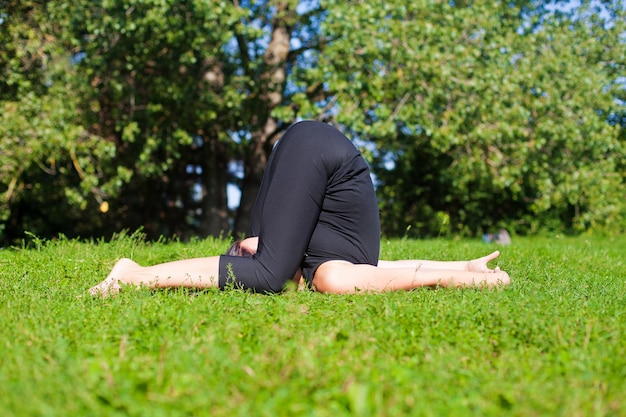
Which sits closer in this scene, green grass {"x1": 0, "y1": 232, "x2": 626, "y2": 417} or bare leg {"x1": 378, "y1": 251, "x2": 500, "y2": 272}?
green grass {"x1": 0, "y1": 232, "x2": 626, "y2": 417}

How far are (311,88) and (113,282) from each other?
8680mm

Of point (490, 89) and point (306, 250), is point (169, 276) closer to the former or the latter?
point (306, 250)

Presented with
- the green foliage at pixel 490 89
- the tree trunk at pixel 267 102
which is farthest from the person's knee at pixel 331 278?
the tree trunk at pixel 267 102

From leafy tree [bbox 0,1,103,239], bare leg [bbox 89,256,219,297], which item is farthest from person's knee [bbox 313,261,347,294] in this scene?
leafy tree [bbox 0,1,103,239]

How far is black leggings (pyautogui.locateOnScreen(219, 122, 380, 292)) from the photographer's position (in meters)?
4.09

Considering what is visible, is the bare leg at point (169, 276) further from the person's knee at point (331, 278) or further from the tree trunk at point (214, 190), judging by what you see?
the tree trunk at point (214, 190)

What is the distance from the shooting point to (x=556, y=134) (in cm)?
1159

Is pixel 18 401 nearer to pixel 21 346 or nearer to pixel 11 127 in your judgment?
pixel 21 346

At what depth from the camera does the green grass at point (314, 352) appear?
2.16 metres

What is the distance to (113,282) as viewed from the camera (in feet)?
13.5

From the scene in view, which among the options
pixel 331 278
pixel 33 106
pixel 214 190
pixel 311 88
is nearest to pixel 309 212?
pixel 331 278

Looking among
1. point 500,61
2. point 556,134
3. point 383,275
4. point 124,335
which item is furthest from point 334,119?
point 124,335

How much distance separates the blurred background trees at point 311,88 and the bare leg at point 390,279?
595 cm

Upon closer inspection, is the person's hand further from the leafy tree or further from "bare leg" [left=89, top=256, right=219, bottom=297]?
the leafy tree
